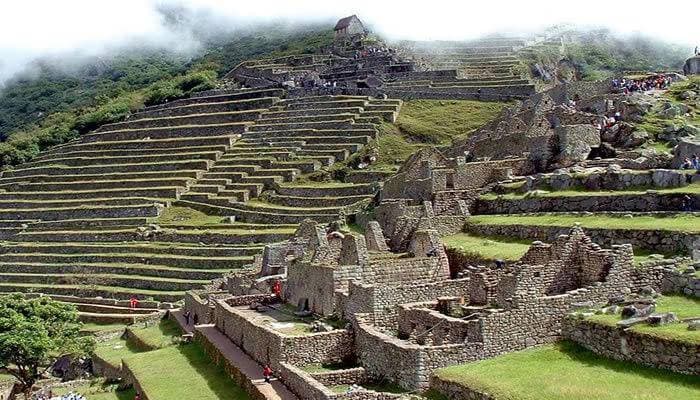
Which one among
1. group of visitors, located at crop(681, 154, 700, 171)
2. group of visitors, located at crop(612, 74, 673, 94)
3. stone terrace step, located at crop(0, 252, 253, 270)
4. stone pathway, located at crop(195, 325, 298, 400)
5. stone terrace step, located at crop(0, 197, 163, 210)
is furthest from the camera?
stone terrace step, located at crop(0, 197, 163, 210)

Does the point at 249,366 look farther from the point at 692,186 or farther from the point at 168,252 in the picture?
the point at 168,252

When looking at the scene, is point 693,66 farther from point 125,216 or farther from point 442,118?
point 125,216

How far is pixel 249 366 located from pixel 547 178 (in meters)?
9.58

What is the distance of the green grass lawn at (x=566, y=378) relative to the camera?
1070 cm

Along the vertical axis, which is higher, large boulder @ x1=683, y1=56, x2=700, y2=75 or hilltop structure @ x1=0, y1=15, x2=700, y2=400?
large boulder @ x1=683, y1=56, x2=700, y2=75

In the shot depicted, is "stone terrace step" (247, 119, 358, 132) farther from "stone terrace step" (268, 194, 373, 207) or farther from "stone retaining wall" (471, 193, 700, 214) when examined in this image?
"stone retaining wall" (471, 193, 700, 214)

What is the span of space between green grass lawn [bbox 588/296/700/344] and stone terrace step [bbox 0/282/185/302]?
1261 inches

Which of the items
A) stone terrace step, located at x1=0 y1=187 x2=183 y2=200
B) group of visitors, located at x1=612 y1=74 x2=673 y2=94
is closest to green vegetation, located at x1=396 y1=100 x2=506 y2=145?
stone terrace step, located at x1=0 y1=187 x2=183 y2=200

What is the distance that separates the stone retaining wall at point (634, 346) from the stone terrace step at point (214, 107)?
65454 mm

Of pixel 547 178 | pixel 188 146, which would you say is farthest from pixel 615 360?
pixel 188 146

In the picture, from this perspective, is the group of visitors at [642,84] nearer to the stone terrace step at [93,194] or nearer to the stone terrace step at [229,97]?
the stone terrace step at [93,194]

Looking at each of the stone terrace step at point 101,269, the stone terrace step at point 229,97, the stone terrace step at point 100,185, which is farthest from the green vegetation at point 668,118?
the stone terrace step at point 229,97

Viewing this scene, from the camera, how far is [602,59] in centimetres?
8344

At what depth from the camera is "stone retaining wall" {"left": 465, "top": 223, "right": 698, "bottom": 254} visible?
16.0 meters
